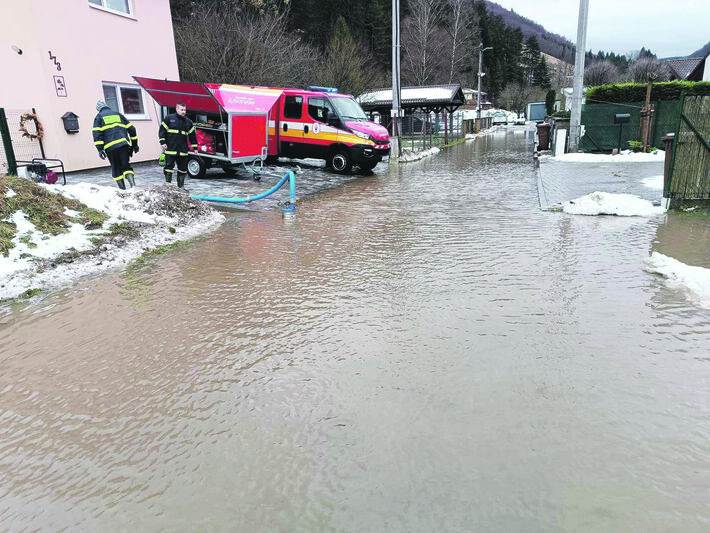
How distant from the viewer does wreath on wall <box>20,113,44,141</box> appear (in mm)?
11438

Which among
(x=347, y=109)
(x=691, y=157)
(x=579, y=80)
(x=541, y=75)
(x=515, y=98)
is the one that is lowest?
(x=691, y=157)

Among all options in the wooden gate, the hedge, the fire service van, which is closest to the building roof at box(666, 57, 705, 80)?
the hedge

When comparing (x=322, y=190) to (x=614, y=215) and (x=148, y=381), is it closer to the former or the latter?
(x=614, y=215)

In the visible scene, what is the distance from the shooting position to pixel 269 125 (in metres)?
15.4

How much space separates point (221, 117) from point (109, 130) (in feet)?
11.4

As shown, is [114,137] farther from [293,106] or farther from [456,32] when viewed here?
[456,32]

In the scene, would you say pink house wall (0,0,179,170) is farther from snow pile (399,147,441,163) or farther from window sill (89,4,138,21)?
snow pile (399,147,441,163)

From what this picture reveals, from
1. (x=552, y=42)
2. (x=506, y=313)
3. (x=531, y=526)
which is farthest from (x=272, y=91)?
(x=552, y=42)

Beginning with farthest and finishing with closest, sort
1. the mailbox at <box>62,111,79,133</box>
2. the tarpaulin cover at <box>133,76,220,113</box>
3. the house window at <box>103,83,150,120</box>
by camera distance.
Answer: the house window at <box>103,83,150,120</box> < the mailbox at <box>62,111,79,133</box> < the tarpaulin cover at <box>133,76,220,113</box>

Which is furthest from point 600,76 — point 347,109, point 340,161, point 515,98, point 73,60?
point 73,60

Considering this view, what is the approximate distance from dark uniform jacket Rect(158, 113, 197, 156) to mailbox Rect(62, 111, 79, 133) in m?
3.47

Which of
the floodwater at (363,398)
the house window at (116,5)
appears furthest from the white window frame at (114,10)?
the floodwater at (363,398)

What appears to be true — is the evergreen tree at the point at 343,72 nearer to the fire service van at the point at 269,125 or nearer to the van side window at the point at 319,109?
the fire service van at the point at 269,125

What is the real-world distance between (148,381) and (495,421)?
8.34 ft
